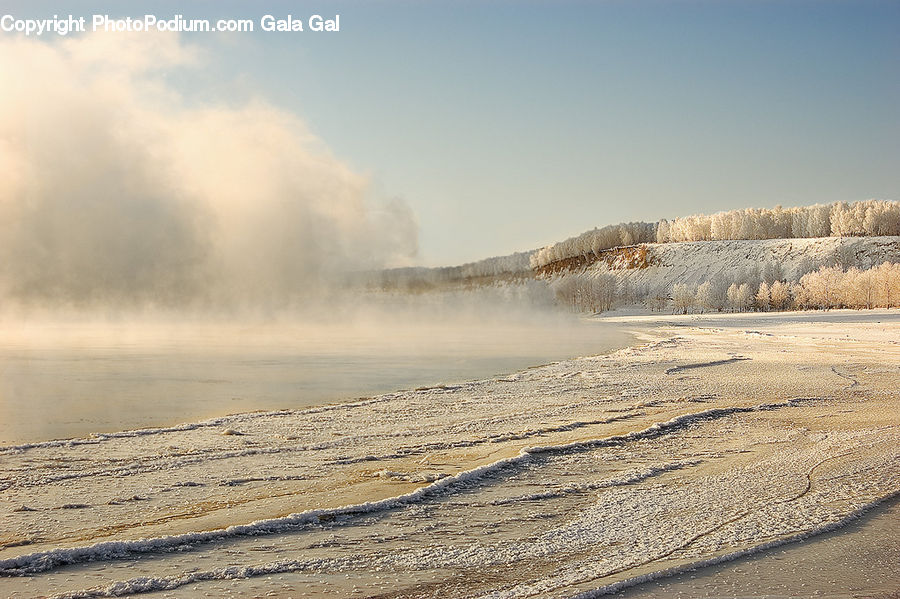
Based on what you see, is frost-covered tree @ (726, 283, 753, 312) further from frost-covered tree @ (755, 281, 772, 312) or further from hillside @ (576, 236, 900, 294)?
hillside @ (576, 236, 900, 294)

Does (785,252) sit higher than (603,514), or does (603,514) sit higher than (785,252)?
(785,252)

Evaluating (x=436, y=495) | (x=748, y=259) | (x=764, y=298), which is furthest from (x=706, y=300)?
(x=436, y=495)

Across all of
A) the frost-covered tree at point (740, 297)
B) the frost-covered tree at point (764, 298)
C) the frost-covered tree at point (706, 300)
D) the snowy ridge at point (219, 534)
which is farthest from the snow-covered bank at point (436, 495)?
the frost-covered tree at point (706, 300)

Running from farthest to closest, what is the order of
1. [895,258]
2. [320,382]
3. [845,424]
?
1. [895,258]
2. [320,382]
3. [845,424]

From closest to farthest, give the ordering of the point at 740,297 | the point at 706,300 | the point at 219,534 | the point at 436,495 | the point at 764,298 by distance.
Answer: the point at 219,534
the point at 436,495
the point at 764,298
the point at 740,297
the point at 706,300

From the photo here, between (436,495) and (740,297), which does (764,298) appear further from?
(436,495)

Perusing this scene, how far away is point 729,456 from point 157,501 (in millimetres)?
6969

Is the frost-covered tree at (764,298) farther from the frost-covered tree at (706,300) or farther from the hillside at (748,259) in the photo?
the hillside at (748,259)

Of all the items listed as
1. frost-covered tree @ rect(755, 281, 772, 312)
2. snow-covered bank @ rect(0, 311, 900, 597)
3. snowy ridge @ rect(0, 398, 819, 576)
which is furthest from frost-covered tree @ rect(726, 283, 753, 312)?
snowy ridge @ rect(0, 398, 819, 576)

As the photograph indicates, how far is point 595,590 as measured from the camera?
4.81m

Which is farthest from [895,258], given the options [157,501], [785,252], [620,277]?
[157,501]

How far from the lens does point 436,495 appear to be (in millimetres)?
7281

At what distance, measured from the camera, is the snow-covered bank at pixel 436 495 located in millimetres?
5188

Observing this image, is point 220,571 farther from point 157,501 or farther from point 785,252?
point 785,252
